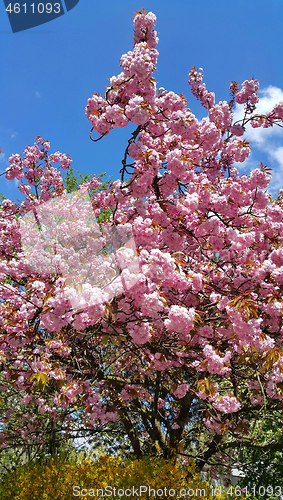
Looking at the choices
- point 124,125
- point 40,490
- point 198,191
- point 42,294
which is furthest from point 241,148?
point 40,490

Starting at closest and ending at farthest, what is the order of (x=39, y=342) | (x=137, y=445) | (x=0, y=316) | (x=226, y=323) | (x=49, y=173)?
(x=226, y=323)
(x=0, y=316)
(x=39, y=342)
(x=137, y=445)
(x=49, y=173)

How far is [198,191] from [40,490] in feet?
14.1

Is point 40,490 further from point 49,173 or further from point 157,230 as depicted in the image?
point 49,173

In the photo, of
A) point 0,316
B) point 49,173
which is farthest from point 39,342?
point 49,173

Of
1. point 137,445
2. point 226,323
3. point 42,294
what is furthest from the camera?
point 137,445

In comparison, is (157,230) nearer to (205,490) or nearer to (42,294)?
(42,294)

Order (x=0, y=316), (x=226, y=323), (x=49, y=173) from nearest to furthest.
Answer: (x=226, y=323) < (x=0, y=316) < (x=49, y=173)

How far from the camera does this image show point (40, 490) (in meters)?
4.09

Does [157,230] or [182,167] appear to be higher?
[182,167]

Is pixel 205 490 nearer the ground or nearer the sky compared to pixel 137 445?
nearer the ground

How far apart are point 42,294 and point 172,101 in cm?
295

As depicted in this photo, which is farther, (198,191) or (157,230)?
(198,191)

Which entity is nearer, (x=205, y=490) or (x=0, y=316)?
(x=205, y=490)

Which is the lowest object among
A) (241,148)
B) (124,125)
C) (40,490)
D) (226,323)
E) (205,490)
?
(205,490)
